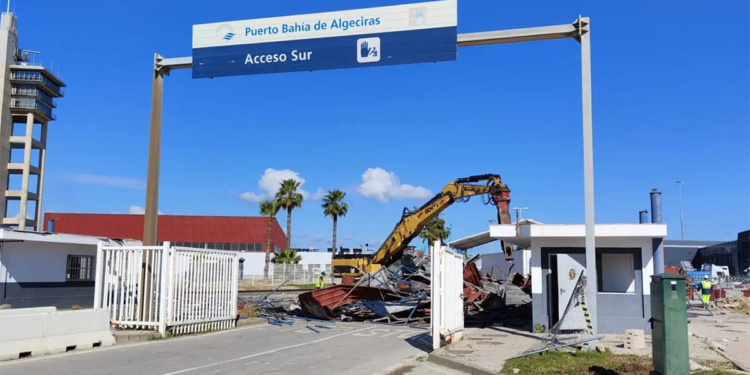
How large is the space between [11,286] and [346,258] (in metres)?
19.4

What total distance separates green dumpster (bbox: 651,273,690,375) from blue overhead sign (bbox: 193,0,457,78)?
7602mm

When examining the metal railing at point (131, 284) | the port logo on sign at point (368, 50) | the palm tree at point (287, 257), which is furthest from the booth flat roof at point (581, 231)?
the palm tree at point (287, 257)

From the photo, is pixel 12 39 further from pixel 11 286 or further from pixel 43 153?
pixel 11 286

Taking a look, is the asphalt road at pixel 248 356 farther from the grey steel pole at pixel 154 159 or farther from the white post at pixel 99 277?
the grey steel pole at pixel 154 159

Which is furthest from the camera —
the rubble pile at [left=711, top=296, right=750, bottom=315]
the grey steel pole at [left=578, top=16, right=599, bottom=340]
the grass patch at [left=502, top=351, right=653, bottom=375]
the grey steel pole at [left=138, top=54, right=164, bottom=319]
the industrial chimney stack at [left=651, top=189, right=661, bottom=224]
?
the rubble pile at [left=711, top=296, right=750, bottom=315]

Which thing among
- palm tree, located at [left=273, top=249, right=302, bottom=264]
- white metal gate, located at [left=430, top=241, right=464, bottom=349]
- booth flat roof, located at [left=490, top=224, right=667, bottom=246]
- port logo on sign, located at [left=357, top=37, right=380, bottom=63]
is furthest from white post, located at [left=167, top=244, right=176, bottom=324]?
palm tree, located at [left=273, top=249, right=302, bottom=264]

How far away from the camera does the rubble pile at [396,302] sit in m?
24.4

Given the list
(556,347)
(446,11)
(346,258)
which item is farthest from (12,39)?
(556,347)

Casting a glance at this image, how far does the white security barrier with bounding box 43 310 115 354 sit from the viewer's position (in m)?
13.8

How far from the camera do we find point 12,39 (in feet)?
230

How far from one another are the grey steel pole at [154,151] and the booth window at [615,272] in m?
13.5

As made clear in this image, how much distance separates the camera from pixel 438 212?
2895 cm

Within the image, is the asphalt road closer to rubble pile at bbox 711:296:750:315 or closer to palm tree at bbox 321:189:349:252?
rubble pile at bbox 711:296:750:315

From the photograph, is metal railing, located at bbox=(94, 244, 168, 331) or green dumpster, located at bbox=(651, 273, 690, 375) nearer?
green dumpster, located at bbox=(651, 273, 690, 375)
